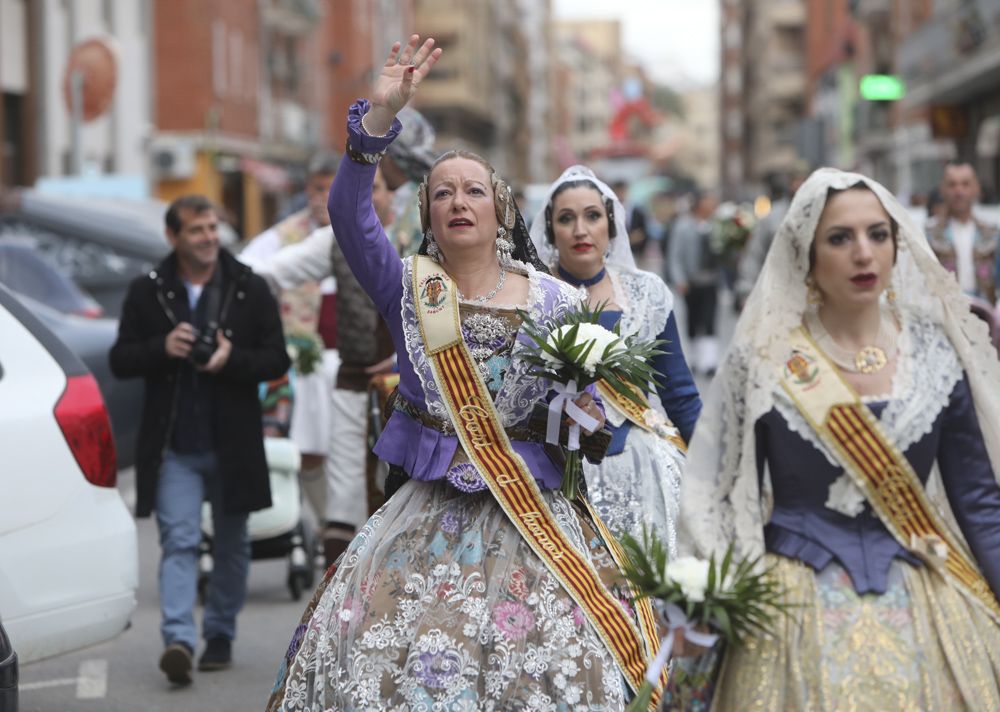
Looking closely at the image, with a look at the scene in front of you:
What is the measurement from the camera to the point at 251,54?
4797cm

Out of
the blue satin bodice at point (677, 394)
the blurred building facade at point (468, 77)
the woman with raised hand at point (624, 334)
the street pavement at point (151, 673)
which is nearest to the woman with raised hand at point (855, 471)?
the woman with raised hand at point (624, 334)

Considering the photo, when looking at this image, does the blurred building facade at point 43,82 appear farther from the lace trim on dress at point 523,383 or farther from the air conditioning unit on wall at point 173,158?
the lace trim on dress at point 523,383

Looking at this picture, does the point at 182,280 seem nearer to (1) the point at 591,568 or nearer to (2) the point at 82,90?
(1) the point at 591,568

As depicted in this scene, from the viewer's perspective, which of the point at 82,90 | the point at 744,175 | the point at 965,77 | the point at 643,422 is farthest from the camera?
the point at 744,175

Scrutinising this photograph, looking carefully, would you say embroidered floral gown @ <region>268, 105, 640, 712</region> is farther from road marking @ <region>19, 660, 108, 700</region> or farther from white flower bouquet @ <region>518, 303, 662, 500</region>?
road marking @ <region>19, 660, 108, 700</region>

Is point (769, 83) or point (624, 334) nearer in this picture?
point (624, 334)

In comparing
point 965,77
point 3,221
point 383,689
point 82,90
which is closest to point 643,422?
point 383,689

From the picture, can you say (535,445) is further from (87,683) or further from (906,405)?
(87,683)

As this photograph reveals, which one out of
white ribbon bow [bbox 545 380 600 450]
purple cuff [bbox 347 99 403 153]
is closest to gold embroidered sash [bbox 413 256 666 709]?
white ribbon bow [bbox 545 380 600 450]

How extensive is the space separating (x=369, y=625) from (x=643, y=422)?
2.04 metres

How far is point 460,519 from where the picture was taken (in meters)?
5.30

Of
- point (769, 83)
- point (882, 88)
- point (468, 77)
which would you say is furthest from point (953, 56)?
point (769, 83)

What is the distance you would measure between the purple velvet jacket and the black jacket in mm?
2281

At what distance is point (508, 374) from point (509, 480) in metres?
0.30
